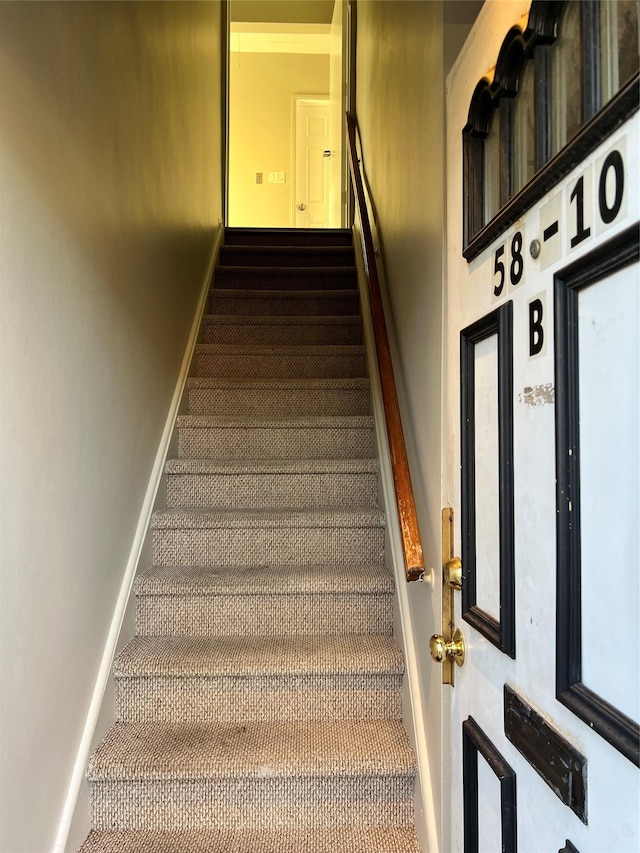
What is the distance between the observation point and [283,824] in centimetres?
147

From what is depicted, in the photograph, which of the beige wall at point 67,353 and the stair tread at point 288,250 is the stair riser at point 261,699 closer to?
the beige wall at point 67,353

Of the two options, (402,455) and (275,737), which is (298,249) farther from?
(275,737)

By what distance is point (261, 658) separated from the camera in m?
1.67

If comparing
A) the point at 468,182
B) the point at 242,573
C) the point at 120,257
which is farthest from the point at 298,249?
→ the point at 468,182

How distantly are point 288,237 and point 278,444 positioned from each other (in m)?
2.32

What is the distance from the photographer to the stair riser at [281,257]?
12.8 ft

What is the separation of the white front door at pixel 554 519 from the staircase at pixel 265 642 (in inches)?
22.9

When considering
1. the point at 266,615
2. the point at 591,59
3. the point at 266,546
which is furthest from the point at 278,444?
the point at 591,59

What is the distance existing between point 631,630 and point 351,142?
3619mm

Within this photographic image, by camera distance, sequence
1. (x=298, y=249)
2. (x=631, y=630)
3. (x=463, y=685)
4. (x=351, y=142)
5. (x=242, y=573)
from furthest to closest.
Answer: (x=298, y=249) → (x=351, y=142) → (x=242, y=573) → (x=463, y=685) → (x=631, y=630)

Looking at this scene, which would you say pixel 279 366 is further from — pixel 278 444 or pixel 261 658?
pixel 261 658

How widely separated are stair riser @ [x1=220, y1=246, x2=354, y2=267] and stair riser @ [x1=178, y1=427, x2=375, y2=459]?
1.83m

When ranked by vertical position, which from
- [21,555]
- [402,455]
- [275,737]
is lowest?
[275,737]

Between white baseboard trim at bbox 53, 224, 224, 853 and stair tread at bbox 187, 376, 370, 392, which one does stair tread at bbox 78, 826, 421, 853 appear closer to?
white baseboard trim at bbox 53, 224, 224, 853
